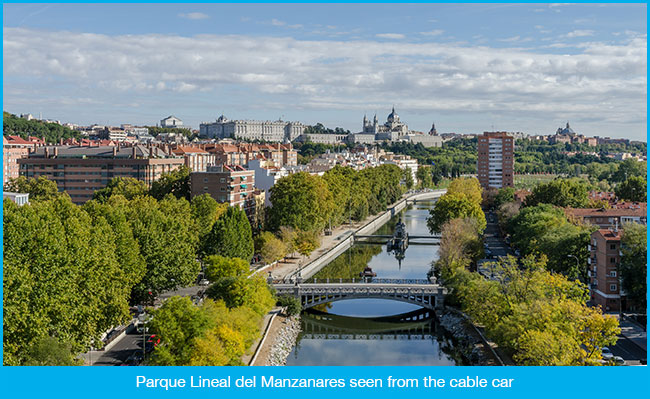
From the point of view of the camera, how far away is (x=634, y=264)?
58.1ft

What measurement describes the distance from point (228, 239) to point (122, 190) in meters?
11.0

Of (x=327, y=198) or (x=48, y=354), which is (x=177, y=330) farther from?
Result: (x=327, y=198)

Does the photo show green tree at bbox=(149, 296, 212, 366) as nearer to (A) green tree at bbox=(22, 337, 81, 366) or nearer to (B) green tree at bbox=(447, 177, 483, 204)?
(A) green tree at bbox=(22, 337, 81, 366)

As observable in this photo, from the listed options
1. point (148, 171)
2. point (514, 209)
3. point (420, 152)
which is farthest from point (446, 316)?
point (420, 152)

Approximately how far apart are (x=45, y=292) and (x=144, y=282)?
590 centimetres

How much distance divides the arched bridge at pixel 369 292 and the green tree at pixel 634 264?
14.4ft

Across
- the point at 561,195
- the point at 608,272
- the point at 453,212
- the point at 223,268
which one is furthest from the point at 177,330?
the point at 561,195

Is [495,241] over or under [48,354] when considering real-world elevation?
under

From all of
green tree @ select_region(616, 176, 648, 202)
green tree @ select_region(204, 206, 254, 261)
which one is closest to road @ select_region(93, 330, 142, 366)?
green tree @ select_region(204, 206, 254, 261)

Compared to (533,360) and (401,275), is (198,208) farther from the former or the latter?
(533,360)

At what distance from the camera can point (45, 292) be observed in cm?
1217

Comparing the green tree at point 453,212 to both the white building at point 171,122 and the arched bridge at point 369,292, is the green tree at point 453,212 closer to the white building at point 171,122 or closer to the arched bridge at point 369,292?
the arched bridge at point 369,292

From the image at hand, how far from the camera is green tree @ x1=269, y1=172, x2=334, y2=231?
2884cm

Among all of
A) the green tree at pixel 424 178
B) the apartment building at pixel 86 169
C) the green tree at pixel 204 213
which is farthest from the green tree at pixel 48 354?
the green tree at pixel 424 178
